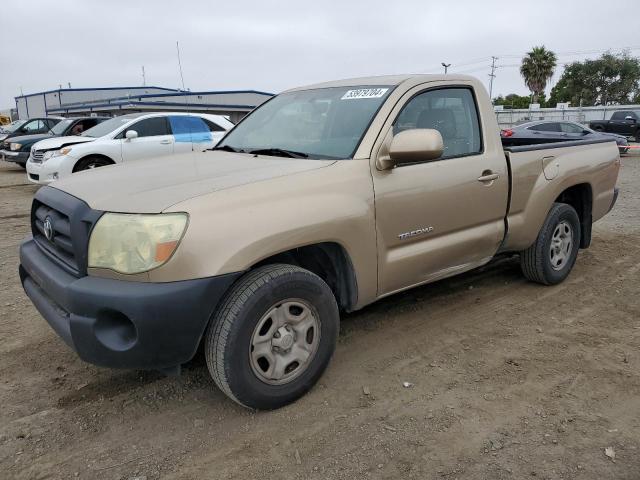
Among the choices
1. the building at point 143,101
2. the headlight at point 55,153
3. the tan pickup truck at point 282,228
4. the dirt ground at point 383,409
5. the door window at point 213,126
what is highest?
the building at point 143,101

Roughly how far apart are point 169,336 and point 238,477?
0.70 m

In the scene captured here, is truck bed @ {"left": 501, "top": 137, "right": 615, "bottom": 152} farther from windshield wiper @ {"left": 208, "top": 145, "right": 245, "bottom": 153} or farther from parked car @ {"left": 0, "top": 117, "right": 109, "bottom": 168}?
parked car @ {"left": 0, "top": 117, "right": 109, "bottom": 168}

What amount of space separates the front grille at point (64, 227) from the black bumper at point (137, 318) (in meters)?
0.13

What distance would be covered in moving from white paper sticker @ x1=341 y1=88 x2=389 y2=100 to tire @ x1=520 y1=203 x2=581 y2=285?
1982 mm

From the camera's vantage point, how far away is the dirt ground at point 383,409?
237 centimetres

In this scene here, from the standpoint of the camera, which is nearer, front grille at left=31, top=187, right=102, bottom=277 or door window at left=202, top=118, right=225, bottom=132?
front grille at left=31, top=187, right=102, bottom=277

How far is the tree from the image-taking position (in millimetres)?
49000

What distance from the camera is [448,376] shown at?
311cm

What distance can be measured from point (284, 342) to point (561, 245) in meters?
3.09

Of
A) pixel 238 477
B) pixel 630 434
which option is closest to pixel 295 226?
pixel 238 477

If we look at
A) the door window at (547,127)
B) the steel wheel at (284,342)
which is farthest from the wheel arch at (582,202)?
the door window at (547,127)

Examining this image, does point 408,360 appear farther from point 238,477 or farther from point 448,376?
point 238,477

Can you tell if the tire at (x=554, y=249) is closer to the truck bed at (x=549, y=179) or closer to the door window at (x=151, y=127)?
the truck bed at (x=549, y=179)

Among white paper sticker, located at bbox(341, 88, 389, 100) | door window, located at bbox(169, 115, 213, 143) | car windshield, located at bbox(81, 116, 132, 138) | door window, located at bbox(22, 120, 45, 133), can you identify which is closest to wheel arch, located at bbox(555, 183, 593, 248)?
white paper sticker, located at bbox(341, 88, 389, 100)
